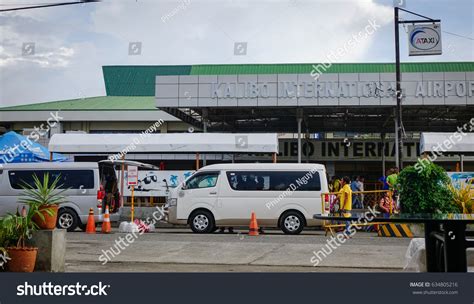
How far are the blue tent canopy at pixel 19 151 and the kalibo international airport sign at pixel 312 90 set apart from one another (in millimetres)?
6006

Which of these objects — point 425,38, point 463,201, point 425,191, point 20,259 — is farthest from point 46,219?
point 425,38

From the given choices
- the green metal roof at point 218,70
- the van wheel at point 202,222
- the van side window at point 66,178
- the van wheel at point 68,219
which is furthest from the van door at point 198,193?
the green metal roof at point 218,70

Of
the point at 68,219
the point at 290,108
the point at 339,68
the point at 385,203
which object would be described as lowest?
the point at 68,219

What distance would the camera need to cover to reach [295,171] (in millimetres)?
16891

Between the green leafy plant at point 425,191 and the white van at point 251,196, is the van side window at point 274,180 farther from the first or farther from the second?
the green leafy plant at point 425,191

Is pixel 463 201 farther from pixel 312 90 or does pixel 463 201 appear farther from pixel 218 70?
pixel 218 70

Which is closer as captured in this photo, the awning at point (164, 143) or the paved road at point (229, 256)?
the paved road at point (229, 256)

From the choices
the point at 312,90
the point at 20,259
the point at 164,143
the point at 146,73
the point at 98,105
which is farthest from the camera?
the point at 146,73

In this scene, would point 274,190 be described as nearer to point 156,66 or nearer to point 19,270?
point 19,270

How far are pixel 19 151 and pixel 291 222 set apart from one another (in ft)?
41.6

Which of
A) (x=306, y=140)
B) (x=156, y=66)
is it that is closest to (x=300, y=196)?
(x=306, y=140)

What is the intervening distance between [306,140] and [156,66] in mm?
21750

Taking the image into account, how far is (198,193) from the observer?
1681cm

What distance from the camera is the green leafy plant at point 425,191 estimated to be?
6074 mm
